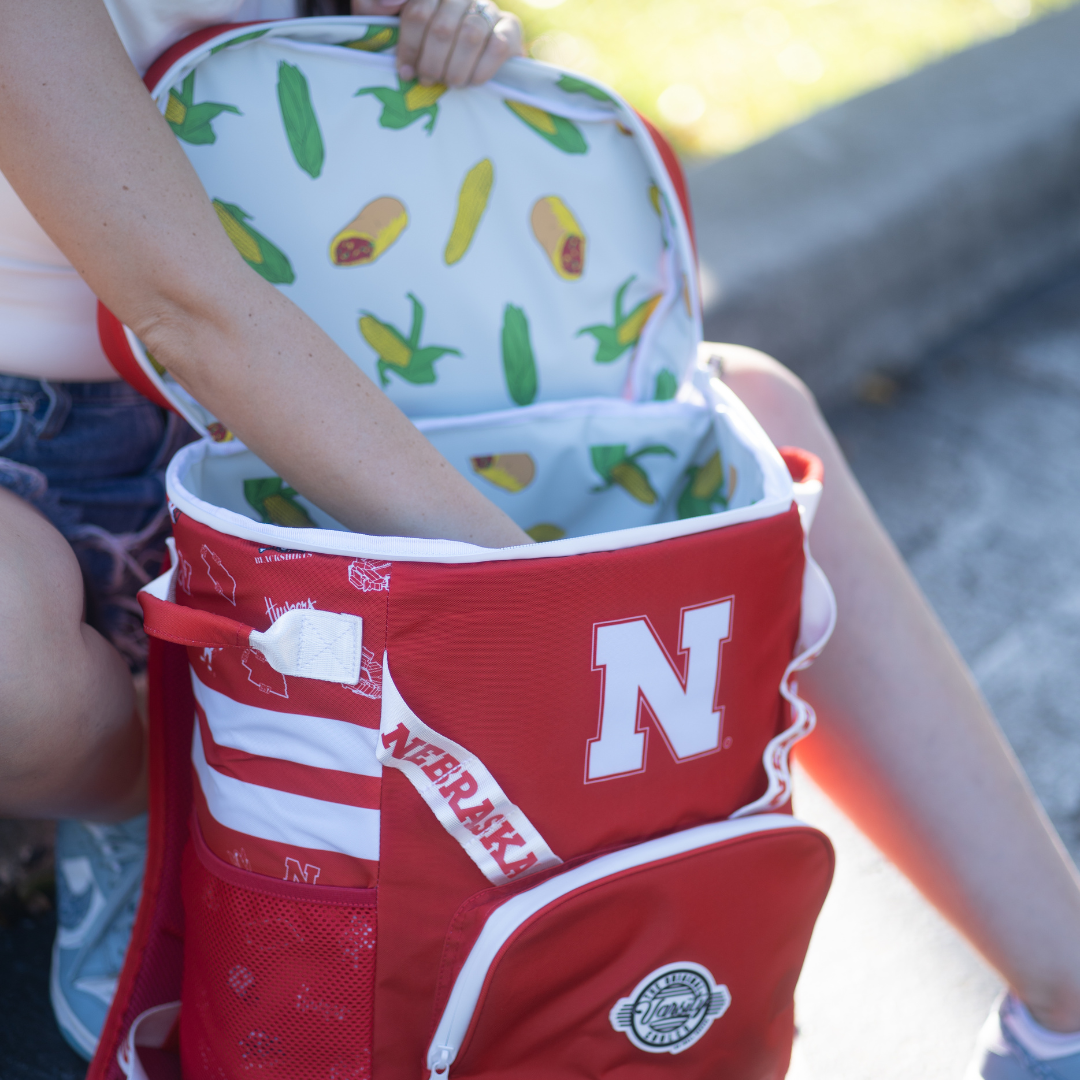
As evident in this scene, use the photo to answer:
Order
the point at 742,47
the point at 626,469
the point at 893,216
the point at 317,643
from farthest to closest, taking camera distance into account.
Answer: the point at 742,47 → the point at 893,216 → the point at 626,469 → the point at 317,643

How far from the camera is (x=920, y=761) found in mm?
845

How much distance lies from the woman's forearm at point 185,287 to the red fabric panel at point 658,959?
0.25m

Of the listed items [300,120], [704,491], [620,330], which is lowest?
[704,491]

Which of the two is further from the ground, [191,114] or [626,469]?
[191,114]

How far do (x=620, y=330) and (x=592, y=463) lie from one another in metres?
0.13

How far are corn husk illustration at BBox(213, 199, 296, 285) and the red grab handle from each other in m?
0.28

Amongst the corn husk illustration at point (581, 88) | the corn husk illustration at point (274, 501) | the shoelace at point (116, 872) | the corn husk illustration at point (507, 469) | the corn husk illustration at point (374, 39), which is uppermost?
the corn husk illustration at point (374, 39)

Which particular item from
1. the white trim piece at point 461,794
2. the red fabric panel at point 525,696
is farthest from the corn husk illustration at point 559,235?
the white trim piece at point 461,794

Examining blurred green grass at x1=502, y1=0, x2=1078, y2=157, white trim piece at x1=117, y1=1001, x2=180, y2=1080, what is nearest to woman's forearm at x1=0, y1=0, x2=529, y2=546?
white trim piece at x1=117, y1=1001, x2=180, y2=1080

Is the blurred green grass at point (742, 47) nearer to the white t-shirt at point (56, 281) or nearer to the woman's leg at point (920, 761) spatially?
the woman's leg at point (920, 761)

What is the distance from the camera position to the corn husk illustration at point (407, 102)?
0.81 metres

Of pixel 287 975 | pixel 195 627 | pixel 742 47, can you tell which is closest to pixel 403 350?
pixel 195 627

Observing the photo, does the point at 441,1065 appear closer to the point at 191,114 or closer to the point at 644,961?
the point at 644,961

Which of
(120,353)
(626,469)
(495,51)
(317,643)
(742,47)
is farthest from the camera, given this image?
(742,47)
